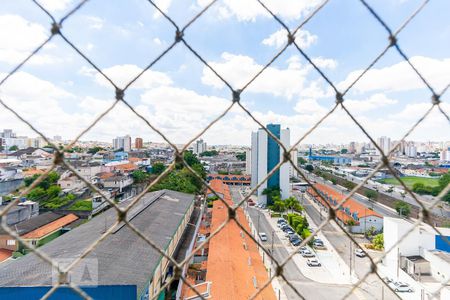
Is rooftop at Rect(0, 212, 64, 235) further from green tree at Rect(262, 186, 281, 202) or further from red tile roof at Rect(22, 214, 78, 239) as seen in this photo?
green tree at Rect(262, 186, 281, 202)

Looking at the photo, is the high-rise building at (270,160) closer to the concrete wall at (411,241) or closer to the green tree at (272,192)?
the green tree at (272,192)

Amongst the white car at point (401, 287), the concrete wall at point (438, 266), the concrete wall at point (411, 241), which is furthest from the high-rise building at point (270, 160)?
the white car at point (401, 287)

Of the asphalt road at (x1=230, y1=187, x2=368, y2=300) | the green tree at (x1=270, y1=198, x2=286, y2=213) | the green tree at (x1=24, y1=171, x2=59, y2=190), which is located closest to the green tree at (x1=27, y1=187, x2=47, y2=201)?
the green tree at (x1=24, y1=171, x2=59, y2=190)

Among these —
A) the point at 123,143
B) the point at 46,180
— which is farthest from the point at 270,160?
the point at 123,143

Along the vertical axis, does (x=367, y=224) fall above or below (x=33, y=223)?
below

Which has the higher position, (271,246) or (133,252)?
(133,252)

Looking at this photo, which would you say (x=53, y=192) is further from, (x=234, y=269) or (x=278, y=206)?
(x=234, y=269)

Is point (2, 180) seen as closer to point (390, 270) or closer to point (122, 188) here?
point (122, 188)

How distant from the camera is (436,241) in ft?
18.4

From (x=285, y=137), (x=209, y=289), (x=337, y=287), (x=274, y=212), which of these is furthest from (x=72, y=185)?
(x=337, y=287)

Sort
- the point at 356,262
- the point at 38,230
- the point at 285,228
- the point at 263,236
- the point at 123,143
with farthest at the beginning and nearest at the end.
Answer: the point at 123,143 < the point at 285,228 < the point at 263,236 < the point at 38,230 < the point at 356,262

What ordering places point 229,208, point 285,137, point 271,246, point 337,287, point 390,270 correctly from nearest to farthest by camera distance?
point 229,208 → point 337,287 → point 390,270 → point 271,246 → point 285,137

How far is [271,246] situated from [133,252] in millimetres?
3952

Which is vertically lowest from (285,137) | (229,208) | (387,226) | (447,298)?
(447,298)
